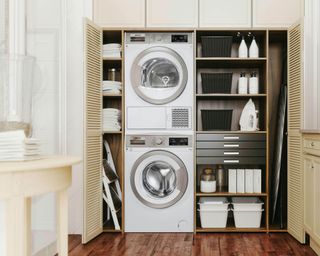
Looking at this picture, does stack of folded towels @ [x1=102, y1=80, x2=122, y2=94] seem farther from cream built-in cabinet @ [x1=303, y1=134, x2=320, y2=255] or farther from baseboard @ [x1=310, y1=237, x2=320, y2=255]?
baseboard @ [x1=310, y1=237, x2=320, y2=255]

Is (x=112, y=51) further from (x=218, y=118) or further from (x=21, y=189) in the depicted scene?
(x=21, y=189)

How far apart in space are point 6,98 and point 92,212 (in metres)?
1.78

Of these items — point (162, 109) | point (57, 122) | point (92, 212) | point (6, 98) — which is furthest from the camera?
point (162, 109)

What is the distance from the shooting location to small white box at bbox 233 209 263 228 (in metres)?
3.81

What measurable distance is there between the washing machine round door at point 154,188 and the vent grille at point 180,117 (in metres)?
0.28

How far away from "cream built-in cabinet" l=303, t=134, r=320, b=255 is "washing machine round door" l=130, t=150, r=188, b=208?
1037 millimetres

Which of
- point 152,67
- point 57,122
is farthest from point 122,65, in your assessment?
point 57,122

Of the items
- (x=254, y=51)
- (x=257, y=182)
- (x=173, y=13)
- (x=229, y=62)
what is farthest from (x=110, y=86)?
(x=257, y=182)

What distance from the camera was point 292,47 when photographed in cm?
366

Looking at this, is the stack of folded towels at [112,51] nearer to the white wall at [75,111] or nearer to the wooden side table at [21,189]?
the white wall at [75,111]

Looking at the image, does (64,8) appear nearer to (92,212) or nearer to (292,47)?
(92,212)

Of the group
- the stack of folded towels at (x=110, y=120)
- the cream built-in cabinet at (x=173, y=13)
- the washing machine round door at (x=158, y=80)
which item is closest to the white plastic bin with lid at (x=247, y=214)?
the washing machine round door at (x=158, y=80)

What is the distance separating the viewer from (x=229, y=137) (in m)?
3.81

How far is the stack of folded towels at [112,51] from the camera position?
3.91 meters
